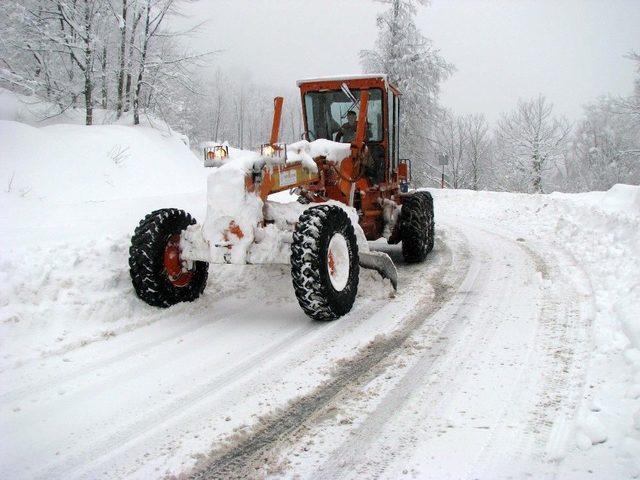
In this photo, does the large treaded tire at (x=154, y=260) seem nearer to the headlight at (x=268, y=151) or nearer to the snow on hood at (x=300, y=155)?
the snow on hood at (x=300, y=155)

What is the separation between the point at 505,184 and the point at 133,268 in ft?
153

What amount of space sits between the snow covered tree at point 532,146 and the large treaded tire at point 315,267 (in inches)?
1487

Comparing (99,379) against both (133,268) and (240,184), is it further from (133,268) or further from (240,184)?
(240,184)

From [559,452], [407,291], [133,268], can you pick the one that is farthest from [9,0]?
[559,452]

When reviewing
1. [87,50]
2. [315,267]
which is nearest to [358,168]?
[315,267]

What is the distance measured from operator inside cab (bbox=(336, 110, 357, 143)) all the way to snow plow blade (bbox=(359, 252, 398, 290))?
7.84 ft

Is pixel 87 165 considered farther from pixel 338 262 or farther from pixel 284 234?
pixel 338 262

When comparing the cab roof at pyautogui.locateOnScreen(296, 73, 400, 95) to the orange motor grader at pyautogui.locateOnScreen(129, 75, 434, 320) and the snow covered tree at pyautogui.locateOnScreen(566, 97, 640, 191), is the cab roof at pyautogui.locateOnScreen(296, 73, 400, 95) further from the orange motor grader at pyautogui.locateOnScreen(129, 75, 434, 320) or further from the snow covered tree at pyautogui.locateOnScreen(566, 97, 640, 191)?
the snow covered tree at pyautogui.locateOnScreen(566, 97, 640, 191)

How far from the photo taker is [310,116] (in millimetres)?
8031

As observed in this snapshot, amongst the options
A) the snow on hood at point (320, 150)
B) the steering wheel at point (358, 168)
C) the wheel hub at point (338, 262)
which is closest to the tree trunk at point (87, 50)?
the steering wheel at point (358, 168)

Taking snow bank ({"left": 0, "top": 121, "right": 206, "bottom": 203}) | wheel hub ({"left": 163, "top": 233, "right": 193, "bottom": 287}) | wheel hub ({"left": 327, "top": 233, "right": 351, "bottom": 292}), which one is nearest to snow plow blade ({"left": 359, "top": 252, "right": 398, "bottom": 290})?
wheel hub ({"left": 327, "top": 233, "right": 351, "bottom": 292})

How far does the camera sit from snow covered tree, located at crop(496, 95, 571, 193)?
40.6 metres

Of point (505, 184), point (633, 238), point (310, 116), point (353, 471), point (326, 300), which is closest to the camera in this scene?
point (353, 471)

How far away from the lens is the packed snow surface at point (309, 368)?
2713 millimetres
